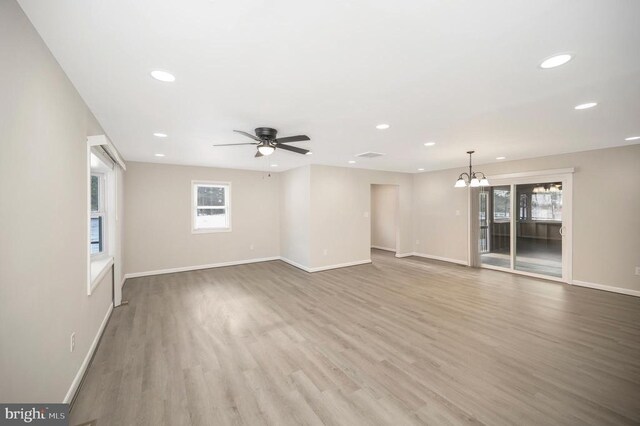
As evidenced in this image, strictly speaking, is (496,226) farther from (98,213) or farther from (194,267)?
(98,213)

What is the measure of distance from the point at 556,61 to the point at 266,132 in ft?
8.87

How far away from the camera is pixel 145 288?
4879 millimetres

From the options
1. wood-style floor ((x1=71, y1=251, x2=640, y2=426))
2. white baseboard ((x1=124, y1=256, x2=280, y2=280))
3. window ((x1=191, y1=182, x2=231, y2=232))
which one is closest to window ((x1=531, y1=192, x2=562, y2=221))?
wood-style floor ((x1=71, y1=251, x2=640, y2=426))

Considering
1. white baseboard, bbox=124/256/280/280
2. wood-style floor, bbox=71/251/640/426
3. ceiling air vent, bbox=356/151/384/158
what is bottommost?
wood-style floor, bbox=71/251/640/426

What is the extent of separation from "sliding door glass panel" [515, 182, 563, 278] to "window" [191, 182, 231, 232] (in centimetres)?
697

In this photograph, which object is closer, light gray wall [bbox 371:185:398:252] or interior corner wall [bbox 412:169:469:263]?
interior corner wall [bbox 412:169:469:263]

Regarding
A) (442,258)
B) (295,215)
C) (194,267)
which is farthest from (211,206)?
(442,258)

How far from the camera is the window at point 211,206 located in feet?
20.9

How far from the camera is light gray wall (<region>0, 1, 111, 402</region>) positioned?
125 cm

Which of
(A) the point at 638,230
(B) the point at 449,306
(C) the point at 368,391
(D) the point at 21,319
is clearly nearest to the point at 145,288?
(D) the point at 21,319

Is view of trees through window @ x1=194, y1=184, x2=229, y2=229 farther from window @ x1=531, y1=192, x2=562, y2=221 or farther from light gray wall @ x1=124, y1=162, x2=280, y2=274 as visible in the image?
window @ x1=531, y1=192, x2=562, y2=221

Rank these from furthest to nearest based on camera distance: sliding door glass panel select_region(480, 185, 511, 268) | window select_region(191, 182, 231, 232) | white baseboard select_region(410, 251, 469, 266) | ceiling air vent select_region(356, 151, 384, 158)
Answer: white baseboard select_region(410, 251, 469, 266), window select_region(191, 182, 231, 232), sliding door glass panel select_region(480, 185, 511, 268), ceiling air vent select_region(356, 151, 384, 158)

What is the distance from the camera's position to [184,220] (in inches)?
243

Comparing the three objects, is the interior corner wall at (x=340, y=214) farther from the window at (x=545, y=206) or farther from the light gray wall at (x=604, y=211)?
the window at (x=545, y=206)
